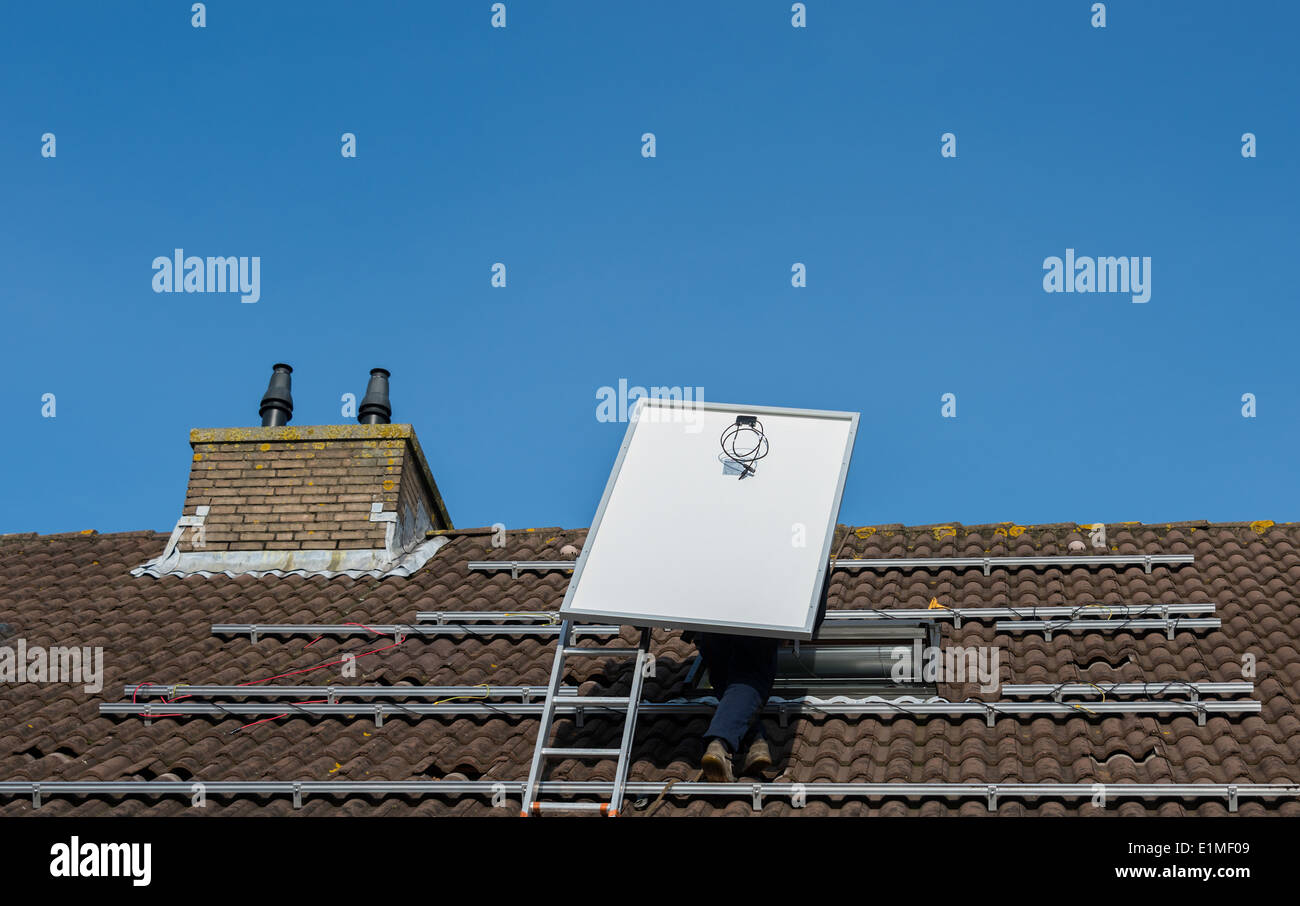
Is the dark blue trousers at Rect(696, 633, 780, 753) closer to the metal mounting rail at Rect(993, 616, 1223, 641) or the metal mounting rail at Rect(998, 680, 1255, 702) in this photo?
the metal mounting rail at Rect(998, 680, 1255, 702)

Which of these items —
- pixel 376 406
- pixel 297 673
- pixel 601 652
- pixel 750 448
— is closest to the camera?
pixel 601 652

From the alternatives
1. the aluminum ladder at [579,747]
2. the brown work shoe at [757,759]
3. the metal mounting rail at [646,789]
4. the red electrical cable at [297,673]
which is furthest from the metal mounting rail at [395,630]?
the brown work shoe at [757,759]

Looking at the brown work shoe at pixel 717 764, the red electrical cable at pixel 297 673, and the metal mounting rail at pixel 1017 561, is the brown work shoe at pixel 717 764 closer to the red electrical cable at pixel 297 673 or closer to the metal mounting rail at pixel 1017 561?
the red electrical cable at pixel 297 673

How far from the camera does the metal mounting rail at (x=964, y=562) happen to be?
10867 mm

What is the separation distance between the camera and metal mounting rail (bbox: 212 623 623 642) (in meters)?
10.3

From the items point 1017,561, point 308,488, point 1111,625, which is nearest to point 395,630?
point 308,488

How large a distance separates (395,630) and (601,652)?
1.97 meters

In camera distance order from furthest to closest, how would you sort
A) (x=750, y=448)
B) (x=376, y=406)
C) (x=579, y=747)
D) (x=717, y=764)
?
(x=376, y=406)
(x=750, y=448)
(x=579, y=747)
(x=717, y=764)

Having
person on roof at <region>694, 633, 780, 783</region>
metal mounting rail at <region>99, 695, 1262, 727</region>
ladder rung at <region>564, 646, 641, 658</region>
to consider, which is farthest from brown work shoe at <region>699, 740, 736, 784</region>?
ladder rung at <region>564, 646, 641, 658</region>

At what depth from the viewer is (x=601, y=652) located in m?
9.23

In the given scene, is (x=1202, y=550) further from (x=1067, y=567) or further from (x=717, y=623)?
(x=717, y=623)

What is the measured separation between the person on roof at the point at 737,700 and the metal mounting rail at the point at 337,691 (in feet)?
3.76

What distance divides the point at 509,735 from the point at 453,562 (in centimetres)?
326

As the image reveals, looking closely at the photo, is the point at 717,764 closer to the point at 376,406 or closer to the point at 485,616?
the point at 485,616
